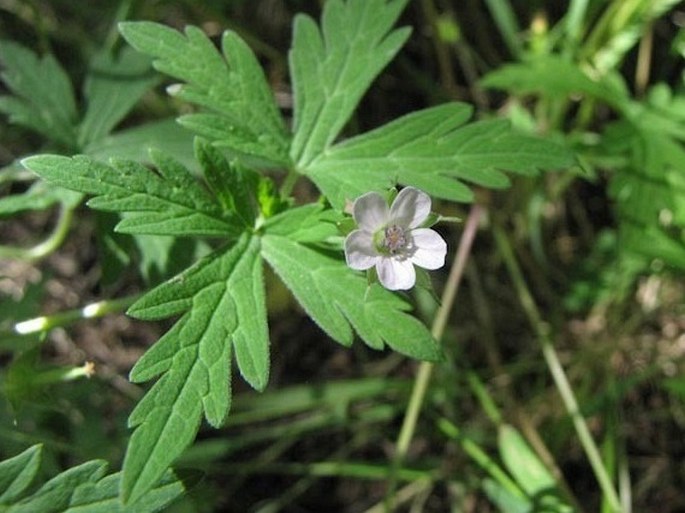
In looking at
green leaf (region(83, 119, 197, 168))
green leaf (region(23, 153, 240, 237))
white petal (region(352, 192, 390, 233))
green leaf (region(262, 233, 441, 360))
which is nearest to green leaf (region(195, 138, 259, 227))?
green leaf (region(23, 153, 240, 237))

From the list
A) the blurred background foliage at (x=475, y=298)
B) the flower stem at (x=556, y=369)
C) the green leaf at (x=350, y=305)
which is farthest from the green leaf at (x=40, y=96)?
the flower stem at (x=556, y=369)

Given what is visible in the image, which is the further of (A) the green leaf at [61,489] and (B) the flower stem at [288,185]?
(B) the flower stem at [288,185]

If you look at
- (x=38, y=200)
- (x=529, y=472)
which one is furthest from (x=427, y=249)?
(x=529, y=472)

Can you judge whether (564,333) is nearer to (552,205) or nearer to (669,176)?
(552,205)

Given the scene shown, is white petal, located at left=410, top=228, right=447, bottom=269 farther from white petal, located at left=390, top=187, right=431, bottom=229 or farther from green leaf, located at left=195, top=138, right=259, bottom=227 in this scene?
green leaf, located at left=195, top=138, right=259, bottom=227

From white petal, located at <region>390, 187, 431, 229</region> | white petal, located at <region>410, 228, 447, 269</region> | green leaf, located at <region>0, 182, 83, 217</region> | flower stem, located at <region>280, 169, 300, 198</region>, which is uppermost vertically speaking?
green leaf, located at <region>0, 182, 83, 217</region>

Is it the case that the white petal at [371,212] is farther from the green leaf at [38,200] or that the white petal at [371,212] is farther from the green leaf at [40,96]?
the green leaf at [40,96]
